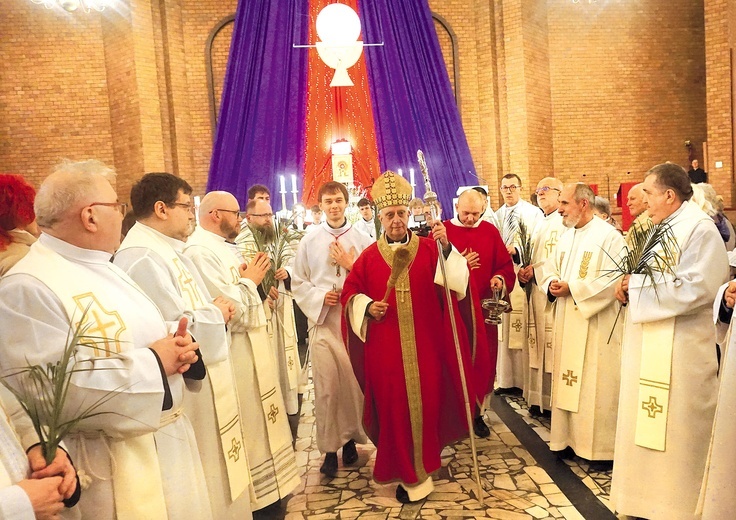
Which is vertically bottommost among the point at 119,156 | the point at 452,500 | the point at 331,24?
the point at 452,500

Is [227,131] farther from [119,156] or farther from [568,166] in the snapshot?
[568,166]

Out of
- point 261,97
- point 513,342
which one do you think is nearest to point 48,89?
point 261,97

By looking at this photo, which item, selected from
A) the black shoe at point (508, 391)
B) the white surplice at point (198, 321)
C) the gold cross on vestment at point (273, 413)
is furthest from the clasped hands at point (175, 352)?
the black shoe at point (508, 391)

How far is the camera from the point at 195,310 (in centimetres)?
302

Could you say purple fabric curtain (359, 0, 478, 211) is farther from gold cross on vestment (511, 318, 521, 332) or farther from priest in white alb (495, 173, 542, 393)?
gold cross on vestment (511, 318, 521, 332)

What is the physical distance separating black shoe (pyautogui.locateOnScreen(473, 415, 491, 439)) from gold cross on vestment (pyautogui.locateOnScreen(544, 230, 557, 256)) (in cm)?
163

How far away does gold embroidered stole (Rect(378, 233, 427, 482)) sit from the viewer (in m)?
4.04

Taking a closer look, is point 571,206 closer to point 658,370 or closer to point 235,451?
point 658,370

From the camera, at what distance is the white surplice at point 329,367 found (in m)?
4.71

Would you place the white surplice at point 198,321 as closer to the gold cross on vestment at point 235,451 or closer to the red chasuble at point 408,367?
the gold cross on vestment at point 235,451

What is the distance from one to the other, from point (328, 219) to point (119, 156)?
8.10 metres

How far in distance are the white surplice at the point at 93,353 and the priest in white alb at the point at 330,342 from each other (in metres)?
2.21

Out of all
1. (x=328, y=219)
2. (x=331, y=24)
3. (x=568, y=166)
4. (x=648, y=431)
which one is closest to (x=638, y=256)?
(x=648, y=431)

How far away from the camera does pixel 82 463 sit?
223 centimetres
